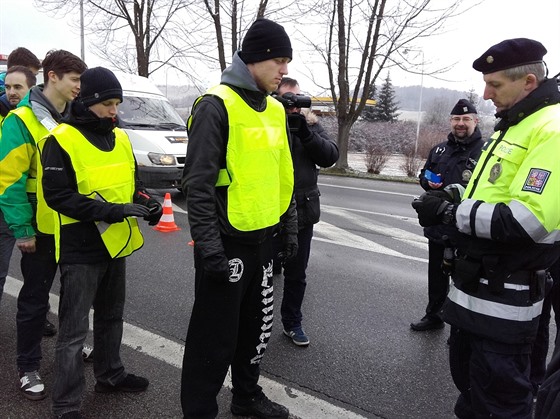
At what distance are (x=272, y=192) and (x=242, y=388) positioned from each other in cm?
117

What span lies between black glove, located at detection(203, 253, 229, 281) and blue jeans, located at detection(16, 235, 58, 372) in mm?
1264

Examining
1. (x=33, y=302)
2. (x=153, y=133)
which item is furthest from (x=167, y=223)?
(x=33, y=302)

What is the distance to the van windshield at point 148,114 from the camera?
369 inches

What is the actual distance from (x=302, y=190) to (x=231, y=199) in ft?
4.47

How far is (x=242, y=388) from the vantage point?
8.73 ft

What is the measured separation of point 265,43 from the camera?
2.29m

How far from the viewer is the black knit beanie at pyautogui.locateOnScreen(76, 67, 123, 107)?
246 centimetres

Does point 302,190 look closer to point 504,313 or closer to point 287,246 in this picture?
point 287,246

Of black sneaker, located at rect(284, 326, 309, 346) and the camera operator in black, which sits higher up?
the camera operator in black

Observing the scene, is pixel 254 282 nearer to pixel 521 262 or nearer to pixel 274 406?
pixel 274 406

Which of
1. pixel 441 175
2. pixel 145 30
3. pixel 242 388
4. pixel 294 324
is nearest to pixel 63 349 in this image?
pixel 242 388

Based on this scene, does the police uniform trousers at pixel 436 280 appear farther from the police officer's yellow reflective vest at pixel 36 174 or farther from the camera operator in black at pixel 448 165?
the police officer's yellow reflective vest at pixel 36 174

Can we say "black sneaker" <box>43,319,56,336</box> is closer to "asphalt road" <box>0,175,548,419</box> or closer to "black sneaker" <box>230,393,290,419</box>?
"asphalt road" <box>0,175,548,419</box>

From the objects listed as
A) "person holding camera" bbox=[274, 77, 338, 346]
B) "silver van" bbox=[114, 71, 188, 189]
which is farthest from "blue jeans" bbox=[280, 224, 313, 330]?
"silver van" bbox=[114, 71, 188, 189]
